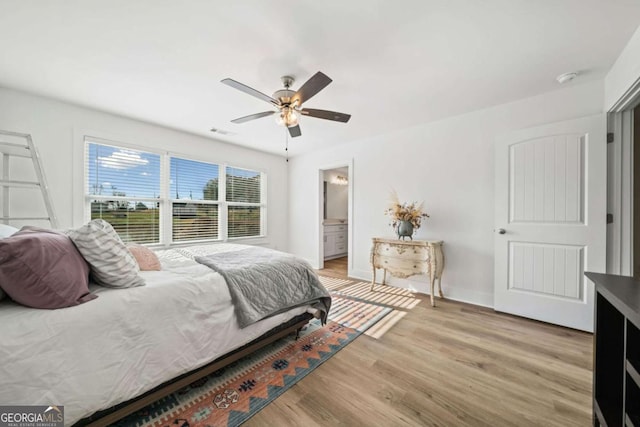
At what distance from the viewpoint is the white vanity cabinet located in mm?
5770

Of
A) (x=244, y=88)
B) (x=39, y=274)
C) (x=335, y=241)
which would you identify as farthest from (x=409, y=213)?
(x=39, y=274)

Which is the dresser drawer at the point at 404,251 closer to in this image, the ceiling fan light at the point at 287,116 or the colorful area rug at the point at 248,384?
the colorful area rug at the point at 248,384

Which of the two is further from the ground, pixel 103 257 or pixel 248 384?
pixel 103 257

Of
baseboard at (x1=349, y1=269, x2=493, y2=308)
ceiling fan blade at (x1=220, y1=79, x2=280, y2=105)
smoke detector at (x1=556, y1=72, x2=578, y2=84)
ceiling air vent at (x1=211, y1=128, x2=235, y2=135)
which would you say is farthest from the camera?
ceiling air vent at (x1=211, y1=128, x2=235, y2=135)

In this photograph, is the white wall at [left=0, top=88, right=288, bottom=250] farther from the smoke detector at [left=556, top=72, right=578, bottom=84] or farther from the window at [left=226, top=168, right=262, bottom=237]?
the smoke detector at [left=556, top=72, right=578, bottom=84]

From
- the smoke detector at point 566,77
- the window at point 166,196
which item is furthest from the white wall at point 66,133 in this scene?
the smoke detector at point 566,77

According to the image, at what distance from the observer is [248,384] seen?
1.58 metres

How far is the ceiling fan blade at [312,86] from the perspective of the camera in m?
1.74

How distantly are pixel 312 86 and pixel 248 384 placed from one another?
2.17 metres

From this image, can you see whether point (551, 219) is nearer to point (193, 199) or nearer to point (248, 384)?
point (248, 384)

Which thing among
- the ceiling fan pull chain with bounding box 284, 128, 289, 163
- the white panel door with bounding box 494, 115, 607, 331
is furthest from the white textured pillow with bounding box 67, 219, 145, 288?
the white panel door with bounding box 494, 115, 607, 331

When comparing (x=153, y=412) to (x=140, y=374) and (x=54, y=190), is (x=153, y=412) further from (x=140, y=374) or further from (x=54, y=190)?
(x=54, y=190)

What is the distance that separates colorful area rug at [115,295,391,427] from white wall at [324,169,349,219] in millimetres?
4292

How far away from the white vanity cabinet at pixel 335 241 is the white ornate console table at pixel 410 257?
2351 millimetres
